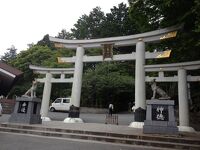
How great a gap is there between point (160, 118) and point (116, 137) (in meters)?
2.49

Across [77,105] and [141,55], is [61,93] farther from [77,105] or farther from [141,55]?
[141,55]

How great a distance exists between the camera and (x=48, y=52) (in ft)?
126

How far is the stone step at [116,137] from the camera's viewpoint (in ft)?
29.8

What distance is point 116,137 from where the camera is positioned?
10.1 m

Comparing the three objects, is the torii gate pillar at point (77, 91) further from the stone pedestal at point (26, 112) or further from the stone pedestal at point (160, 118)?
the stone pedestal at point (160, 118)

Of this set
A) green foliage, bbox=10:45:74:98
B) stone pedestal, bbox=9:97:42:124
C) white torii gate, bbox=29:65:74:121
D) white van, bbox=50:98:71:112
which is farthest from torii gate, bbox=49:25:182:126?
green foliage, bbox=10:45:74:98

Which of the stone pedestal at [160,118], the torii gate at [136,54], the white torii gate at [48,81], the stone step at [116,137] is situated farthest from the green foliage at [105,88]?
the stone pedestal at [160,118]

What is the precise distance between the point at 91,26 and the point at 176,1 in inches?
1331

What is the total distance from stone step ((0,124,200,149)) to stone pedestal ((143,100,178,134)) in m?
1.07

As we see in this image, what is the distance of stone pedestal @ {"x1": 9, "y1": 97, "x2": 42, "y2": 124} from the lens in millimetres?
13953

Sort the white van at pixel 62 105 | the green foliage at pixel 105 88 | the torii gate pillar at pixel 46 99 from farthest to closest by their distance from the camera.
→ the green foliage at pixel 105 88
the white van at pixel 62 105
the torii gate pillar at pixel 46 99

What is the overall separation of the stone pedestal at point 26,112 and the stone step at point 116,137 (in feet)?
5.70

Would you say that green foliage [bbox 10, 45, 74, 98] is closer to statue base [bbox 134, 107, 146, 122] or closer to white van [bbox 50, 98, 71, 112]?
white van [bbox 50, 98, 71, 112]

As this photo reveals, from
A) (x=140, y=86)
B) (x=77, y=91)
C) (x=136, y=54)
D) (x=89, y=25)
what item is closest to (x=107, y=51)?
(x=136, y=54)
